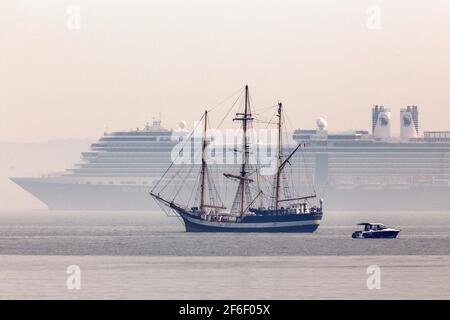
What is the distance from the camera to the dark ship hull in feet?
380

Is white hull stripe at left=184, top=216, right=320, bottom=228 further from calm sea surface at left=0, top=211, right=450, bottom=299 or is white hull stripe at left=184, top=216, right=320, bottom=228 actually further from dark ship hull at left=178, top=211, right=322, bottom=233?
calm sea surface at left=0, top=211, right=450, bottom=299

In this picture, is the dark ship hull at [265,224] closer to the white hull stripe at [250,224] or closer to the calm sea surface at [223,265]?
the white hull stripe at [250,224]

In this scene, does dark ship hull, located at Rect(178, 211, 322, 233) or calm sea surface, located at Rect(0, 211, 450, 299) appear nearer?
calm sea surface, located at Rect(0, 211, 450, 299)

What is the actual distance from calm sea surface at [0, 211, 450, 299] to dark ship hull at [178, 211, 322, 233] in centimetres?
238

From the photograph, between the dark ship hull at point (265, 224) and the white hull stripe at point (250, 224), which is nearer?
the dark ship hull at point (265, 224)

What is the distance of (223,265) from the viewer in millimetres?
77062

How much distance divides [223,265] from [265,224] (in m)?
39.6

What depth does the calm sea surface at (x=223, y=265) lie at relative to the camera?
6134 centimetres

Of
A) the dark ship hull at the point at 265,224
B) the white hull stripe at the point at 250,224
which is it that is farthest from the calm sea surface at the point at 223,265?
the white hull stripe at the point at 250,224

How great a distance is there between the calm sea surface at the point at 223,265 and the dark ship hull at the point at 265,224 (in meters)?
2.38

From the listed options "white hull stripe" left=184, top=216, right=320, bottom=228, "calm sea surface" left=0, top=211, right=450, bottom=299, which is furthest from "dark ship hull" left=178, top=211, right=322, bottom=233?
"calm sea surface" left=0, top=211, right=450, bottom=299

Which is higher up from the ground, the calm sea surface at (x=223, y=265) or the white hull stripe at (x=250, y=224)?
the white hull stripe at (x=250, y=224)
